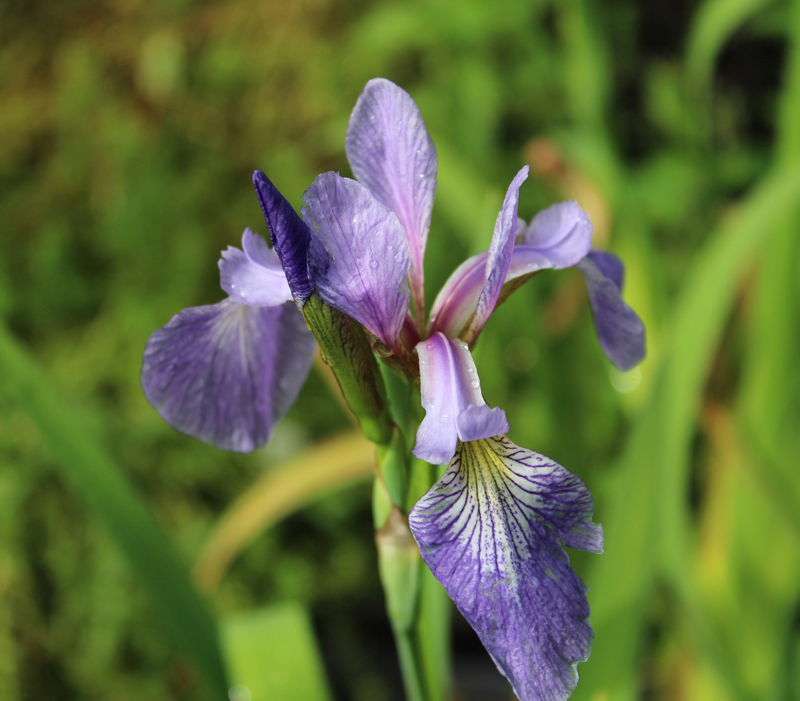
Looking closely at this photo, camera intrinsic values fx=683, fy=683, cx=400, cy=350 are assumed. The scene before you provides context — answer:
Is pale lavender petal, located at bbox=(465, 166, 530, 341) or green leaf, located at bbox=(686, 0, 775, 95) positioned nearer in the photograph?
pale lavender petal, located at bbox=(465, 166, 530, 341)

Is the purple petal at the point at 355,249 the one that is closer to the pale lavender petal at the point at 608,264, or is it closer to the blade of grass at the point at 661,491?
the pale lavender petal at the point at 608,264

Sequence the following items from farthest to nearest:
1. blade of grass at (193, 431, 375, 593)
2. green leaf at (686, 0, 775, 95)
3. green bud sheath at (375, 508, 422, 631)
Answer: green leaf at (686, 0, 775, 95), blade of grass at (193, 431, 375, 593), green bud sheath at (375, 508, 422, 631)

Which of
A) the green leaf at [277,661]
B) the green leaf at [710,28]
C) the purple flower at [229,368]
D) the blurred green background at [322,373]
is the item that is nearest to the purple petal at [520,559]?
the purple flower at [229,368]

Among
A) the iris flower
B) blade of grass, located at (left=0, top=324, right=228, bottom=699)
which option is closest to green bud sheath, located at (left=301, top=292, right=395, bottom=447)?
the iris flower

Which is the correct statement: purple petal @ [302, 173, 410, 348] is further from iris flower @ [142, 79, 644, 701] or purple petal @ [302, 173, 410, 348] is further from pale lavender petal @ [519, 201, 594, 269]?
pale lavender petal @ [519, 201, 594, 269]

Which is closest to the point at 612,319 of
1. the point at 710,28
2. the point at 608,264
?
the point at 608,264

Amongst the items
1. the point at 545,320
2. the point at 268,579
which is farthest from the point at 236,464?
the point at 545,320

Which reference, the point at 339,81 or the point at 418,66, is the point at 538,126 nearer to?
the point at 418,66
